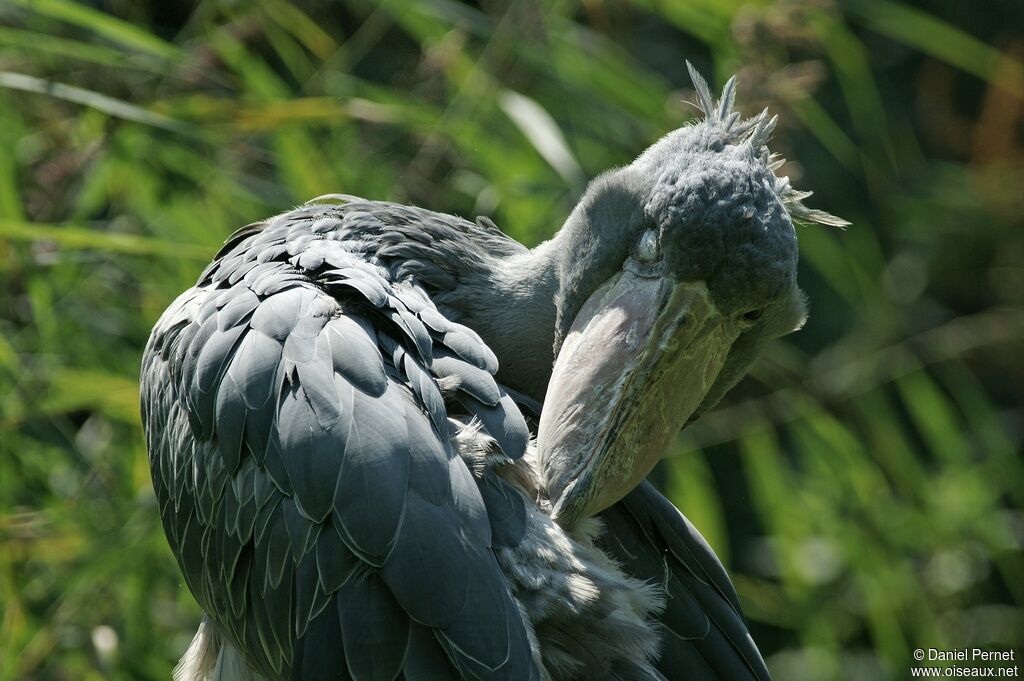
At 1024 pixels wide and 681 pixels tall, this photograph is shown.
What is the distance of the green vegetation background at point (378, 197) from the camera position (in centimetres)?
319

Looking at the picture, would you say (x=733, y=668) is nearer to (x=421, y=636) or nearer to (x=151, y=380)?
(x=421, y=636)

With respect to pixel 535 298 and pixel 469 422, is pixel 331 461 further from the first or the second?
pixel 535 298

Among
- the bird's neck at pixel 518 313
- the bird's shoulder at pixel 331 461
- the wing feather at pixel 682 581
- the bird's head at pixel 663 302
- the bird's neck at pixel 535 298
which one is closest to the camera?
the bird's shoulder at pixel 331 461

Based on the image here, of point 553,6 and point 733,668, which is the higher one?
point 553,6

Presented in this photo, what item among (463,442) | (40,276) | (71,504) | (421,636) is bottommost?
(71,504)

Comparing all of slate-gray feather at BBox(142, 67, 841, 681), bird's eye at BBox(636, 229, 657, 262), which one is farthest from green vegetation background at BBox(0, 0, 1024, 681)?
bird's eye at BBox(636, 229, 657, 262)

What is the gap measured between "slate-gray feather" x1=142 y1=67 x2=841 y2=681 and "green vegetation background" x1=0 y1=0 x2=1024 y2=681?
73cm

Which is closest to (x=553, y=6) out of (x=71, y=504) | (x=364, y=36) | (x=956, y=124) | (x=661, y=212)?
(x=364, y=36)

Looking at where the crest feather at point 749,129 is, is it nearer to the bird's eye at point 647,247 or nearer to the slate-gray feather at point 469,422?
A: the slate-gray feather at point 469,422

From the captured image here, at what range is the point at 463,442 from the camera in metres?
1.94

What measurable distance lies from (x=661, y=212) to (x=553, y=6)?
149 centimetres

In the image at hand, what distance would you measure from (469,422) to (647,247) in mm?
452

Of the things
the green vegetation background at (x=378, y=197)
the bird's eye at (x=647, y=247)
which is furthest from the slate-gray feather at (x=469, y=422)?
the green vegetation background at (x=378, y=197)

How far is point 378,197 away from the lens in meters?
3.53
